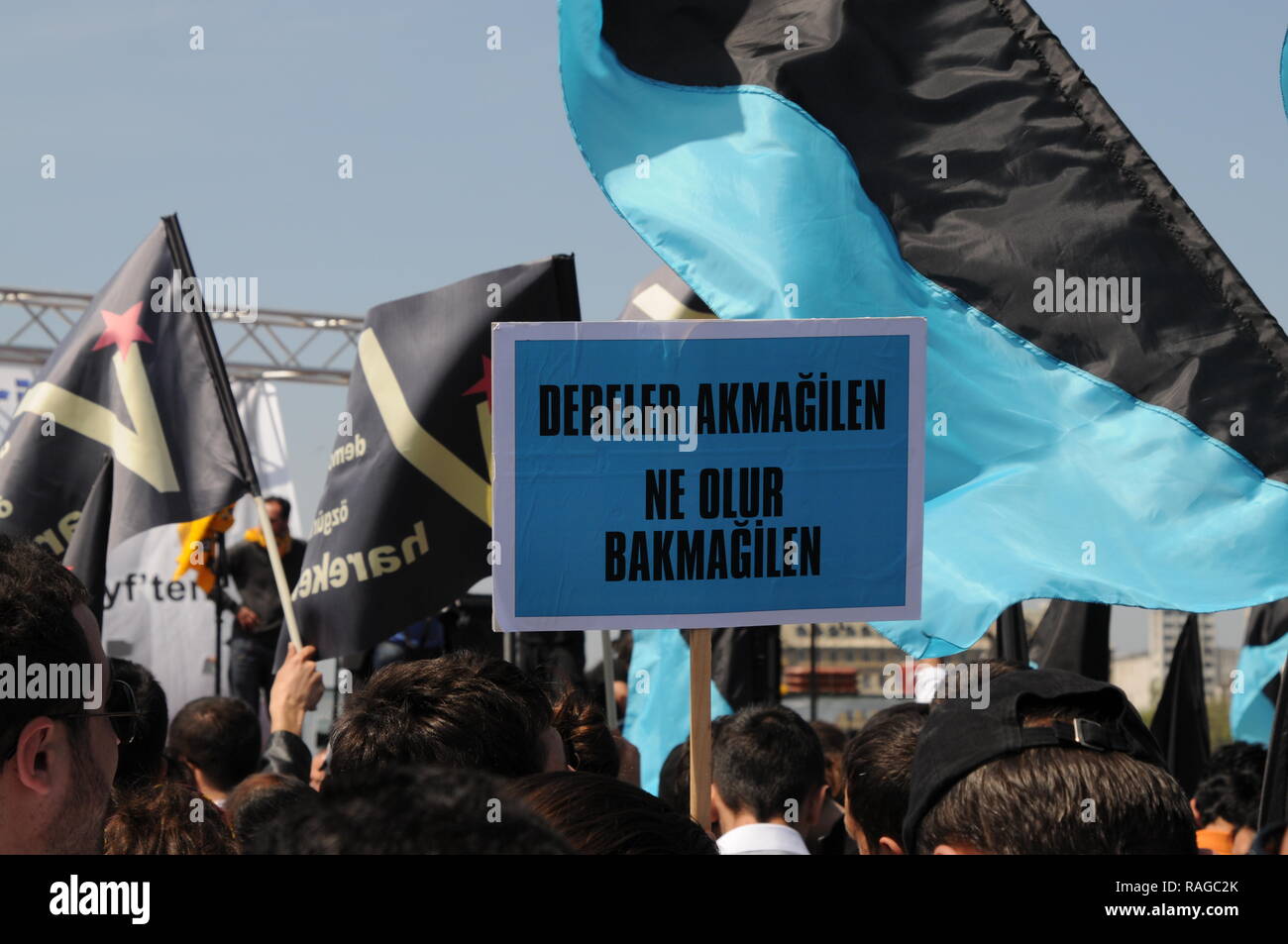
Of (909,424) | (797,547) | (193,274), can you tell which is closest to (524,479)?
(797,547)

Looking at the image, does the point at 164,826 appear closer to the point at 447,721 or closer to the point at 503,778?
the point at 447,721

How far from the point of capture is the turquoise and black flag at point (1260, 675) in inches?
348

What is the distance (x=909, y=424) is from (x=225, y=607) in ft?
24.9

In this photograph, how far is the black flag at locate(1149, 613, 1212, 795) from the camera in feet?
24.0

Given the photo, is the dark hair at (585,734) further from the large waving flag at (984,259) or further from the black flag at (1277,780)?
the black flag at (1277,780)

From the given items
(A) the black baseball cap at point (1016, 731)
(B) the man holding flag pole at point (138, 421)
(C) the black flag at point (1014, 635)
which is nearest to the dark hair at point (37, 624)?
(A) the black baseball cap at point (1016, 731)

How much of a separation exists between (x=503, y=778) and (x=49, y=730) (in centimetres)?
57

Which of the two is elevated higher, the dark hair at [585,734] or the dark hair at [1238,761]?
the dark hair at [585,734]

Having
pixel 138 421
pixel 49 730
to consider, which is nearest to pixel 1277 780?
pixel 49 730

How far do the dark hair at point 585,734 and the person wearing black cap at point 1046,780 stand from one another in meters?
1.52

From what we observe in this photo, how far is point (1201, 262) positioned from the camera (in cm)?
382

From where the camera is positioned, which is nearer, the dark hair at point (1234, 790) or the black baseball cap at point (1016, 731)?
the black baseball cap at point (1016, 731)

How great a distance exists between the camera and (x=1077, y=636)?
6.84 m

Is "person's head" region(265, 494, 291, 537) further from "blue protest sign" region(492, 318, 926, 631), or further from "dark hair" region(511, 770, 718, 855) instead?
"dark hair" region(511, 770, 718, 855)
